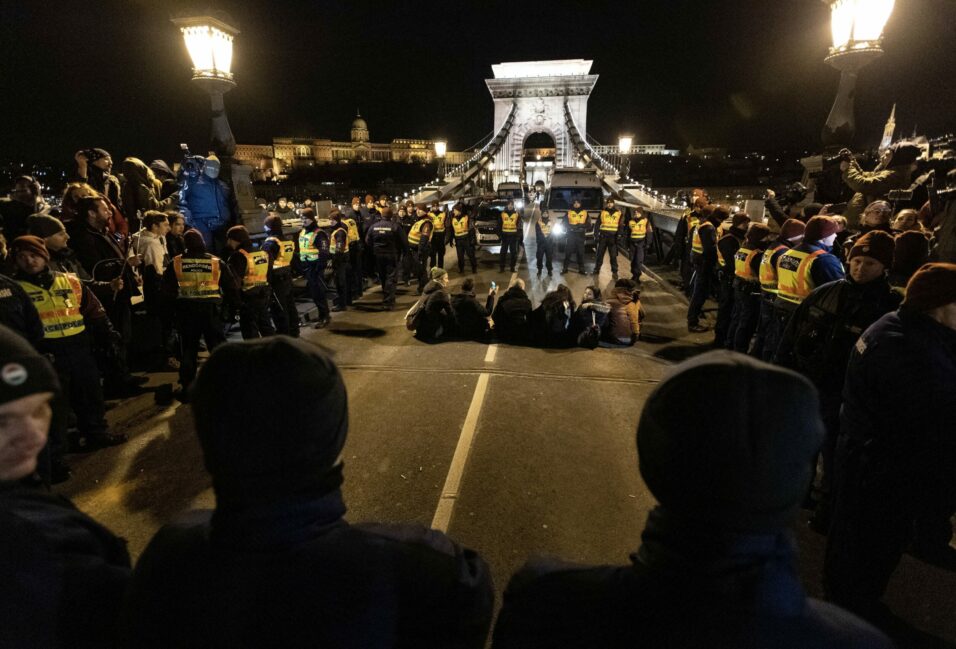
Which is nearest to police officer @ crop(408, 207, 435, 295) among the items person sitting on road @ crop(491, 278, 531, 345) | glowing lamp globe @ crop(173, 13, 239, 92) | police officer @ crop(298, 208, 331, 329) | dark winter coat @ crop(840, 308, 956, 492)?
police officer @ crop(298, 208, 331, 329)

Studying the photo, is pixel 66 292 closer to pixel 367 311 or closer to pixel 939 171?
pixel 367 311

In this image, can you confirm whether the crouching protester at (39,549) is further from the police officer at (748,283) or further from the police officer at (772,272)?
the police officer at (748,283)

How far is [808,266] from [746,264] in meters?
1.71

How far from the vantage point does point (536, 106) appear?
61.6m

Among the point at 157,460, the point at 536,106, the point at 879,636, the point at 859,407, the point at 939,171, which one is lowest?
the point at 157,460

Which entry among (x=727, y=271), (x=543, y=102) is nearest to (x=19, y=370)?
(x=727, y=271)

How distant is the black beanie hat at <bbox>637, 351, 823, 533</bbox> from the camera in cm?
90

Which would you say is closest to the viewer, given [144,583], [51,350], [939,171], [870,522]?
[144,583]

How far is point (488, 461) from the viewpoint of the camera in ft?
13.6

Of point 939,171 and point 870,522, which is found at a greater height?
point 939,171

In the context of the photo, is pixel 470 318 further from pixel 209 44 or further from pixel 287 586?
pixel 287 586

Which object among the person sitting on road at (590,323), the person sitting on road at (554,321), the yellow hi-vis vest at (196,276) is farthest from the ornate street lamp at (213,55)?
the person sitting on road at (590,323)

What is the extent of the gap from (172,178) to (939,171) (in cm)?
1283

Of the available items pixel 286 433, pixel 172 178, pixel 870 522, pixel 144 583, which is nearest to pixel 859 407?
pixel 870 522
